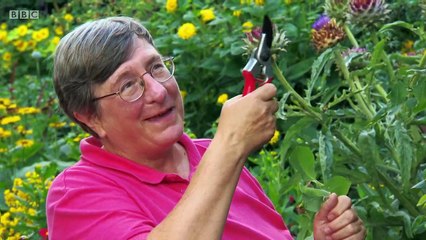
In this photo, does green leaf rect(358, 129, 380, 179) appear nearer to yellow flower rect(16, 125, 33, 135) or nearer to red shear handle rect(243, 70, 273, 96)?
red shear handle rect(243, 70, 273, 96)

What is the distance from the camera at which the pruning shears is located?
1852mm

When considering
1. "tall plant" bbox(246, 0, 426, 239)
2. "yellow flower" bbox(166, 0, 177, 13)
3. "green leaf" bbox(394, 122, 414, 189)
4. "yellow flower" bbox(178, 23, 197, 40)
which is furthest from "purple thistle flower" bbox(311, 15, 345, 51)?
"yellow flower" bbox(166, 0, 177, 13)

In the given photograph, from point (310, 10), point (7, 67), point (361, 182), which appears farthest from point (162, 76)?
point (7, 67)

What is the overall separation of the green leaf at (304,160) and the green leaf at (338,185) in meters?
0.06

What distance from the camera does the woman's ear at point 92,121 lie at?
7.16 ft

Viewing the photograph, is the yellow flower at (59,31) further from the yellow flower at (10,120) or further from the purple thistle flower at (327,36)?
the purple thistle flower at (327,36)

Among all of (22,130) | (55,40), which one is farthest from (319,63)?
(55,40)

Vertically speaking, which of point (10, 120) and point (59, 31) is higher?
point (10, 120)

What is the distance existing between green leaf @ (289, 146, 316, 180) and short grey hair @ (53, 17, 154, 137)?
405 millimetres

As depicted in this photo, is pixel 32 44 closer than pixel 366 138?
No

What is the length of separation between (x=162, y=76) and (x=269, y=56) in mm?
311

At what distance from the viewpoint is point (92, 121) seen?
7.22 ft

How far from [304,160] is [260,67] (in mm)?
389

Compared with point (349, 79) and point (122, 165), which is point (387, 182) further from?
point (122, 165)
